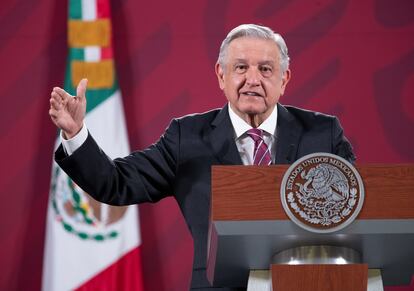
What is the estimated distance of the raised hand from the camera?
1961 millimetres

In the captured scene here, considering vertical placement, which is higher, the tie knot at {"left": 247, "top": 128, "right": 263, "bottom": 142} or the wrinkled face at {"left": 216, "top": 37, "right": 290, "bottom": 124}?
the wrinkled face at {"left": 216, "top": 37, "right": 290, "bottom": 124}

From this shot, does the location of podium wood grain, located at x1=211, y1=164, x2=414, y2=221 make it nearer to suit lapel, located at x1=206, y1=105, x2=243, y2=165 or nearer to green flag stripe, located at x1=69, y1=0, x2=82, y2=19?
suit lapel, located at x1=206, y1=105, x2=243, y2=165

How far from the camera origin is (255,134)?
7.55 ft

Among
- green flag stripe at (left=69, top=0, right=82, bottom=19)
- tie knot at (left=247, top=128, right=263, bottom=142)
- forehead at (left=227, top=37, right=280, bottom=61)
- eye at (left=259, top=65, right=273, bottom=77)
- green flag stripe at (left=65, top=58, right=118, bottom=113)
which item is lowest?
tie knot at (left=247, top=128, right=263, bottom=142)

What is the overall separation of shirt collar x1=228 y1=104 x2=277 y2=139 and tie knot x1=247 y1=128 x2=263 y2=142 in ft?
0.12

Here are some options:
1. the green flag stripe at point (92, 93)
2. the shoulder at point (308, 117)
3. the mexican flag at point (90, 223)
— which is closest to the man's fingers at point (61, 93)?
the shoulder at point (308, 117)

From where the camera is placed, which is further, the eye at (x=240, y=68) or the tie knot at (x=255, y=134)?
the eye at (x=240, y=68)

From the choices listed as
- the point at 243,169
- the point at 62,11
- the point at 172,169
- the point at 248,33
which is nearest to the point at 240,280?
the point at 243,169

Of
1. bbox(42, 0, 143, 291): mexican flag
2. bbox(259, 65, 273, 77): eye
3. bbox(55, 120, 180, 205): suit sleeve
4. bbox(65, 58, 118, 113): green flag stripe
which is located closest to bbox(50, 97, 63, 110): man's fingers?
bbox(55, 120, 180, 205): suit sleeve

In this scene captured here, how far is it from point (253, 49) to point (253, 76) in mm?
78

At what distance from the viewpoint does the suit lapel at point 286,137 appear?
2191 millimetres

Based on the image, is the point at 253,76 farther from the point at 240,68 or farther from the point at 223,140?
the point at 223,140

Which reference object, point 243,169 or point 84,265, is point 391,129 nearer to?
point 84,265

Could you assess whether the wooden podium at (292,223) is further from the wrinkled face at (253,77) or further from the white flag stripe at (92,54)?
the white flag stripe at (92,54)
